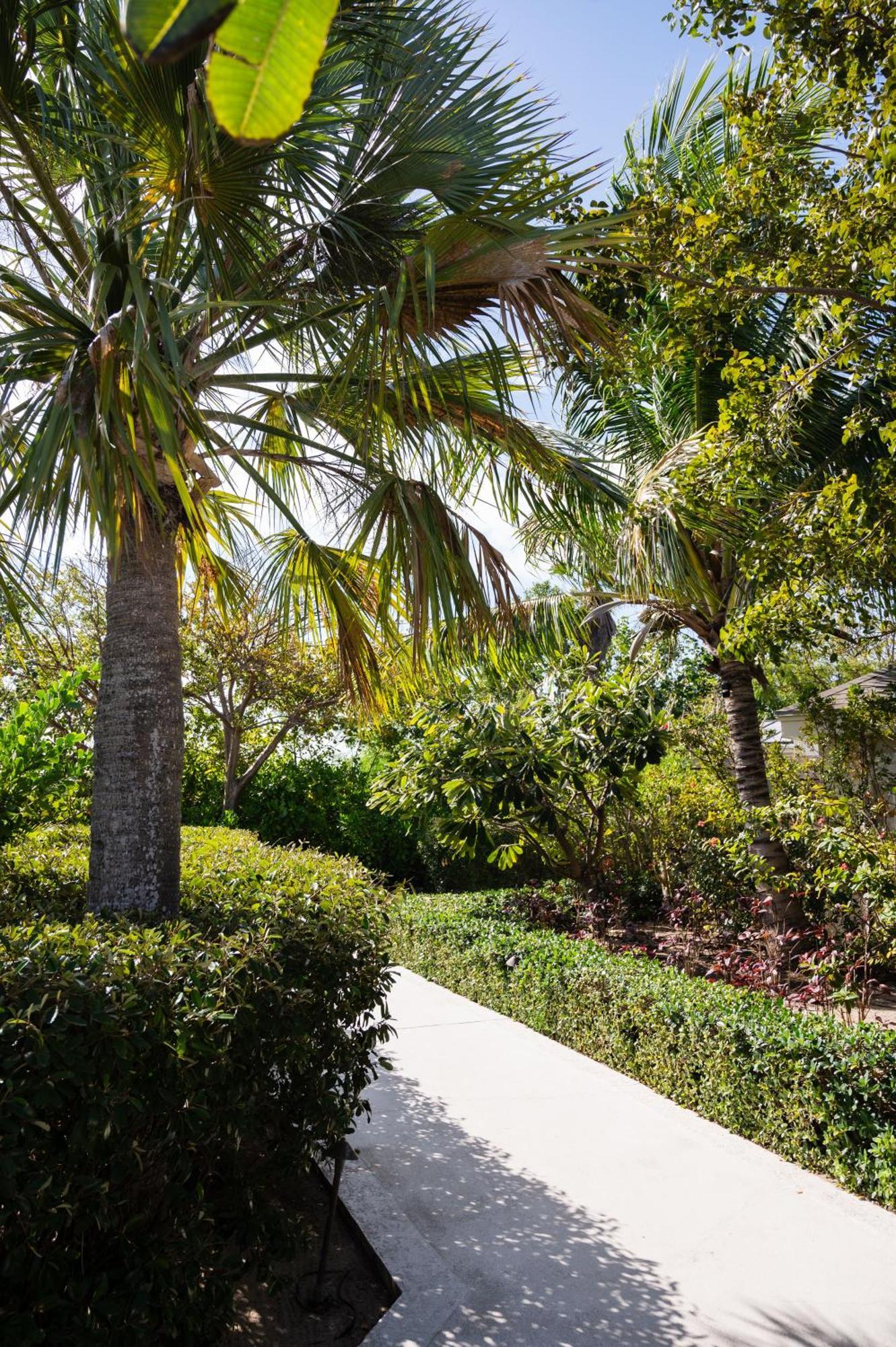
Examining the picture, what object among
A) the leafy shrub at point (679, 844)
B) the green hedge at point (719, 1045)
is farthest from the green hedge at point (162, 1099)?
the leafy shrub at point (679, 844)

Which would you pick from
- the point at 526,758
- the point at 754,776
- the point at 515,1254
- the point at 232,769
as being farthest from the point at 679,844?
the point at 232,769

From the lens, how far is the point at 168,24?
55 centimetres

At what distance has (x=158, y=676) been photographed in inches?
166

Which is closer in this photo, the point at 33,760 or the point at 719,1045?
the point at 719,1045

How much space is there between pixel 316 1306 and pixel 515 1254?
3.03 ft

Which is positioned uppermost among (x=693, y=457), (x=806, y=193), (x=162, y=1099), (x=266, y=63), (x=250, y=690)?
(x=806, y=193)

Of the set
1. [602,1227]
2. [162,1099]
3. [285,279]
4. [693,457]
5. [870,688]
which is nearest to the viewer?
[162,1099]

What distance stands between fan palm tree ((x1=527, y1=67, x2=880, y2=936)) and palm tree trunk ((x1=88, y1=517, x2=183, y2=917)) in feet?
7.72

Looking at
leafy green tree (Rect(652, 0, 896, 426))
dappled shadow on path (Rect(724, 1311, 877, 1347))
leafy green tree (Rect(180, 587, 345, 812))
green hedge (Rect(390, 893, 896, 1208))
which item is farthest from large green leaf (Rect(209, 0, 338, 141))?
leafy green tree (Rect(180, 587, 345, 812))

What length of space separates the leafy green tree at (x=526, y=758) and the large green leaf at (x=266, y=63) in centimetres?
722

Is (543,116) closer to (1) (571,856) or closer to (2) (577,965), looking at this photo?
(2) (577,965)

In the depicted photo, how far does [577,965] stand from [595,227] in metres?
5.15

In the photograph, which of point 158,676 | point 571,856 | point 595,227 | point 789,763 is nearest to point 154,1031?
point 158,676

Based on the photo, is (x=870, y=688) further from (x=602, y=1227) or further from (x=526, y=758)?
(x=602, y=1227)
